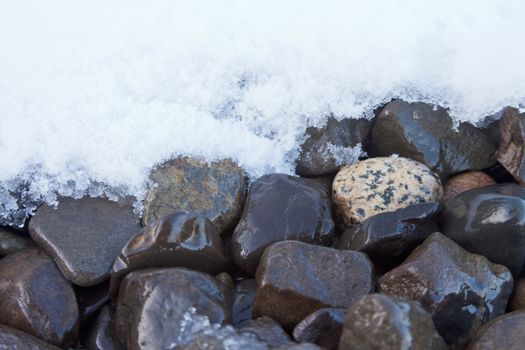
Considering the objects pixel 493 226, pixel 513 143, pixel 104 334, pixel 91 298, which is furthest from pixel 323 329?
pixel 513 143

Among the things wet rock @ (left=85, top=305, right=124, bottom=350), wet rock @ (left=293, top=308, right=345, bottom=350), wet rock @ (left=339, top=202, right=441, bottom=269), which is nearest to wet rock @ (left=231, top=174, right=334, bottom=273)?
wet rock @ (left=339, top=202, right=441, bottom=269)

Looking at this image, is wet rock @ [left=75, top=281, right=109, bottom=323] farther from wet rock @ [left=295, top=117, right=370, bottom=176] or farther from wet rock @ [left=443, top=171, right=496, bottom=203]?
wet rock @ [left=443, top=171, right=496, bottom=203]

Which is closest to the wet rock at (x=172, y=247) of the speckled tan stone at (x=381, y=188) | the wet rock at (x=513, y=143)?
the speckled tan stone at (x=381, y=188)

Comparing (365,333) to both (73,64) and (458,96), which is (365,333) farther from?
(73,64)

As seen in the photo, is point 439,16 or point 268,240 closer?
point 268,240

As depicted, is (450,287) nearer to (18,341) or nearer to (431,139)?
(431,139)

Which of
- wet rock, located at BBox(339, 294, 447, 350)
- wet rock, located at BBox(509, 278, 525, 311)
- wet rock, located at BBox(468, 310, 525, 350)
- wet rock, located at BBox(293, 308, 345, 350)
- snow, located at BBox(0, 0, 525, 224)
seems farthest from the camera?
snow, located at BBox(0, 0, 525, 224)

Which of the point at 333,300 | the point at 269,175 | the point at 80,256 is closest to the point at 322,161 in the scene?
the point at 269,175
